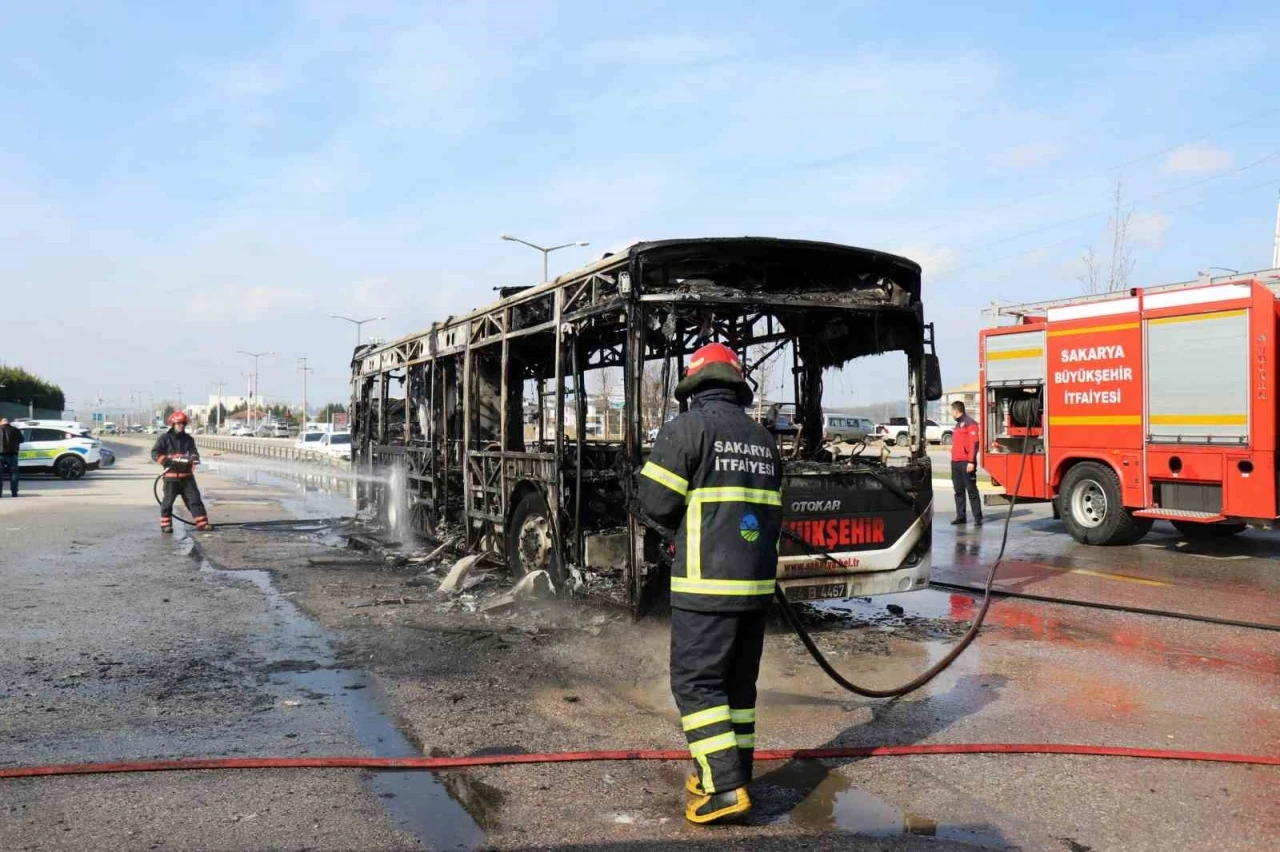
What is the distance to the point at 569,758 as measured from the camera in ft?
14.3

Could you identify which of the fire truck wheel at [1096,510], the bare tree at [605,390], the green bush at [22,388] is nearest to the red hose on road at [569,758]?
the bare tree at [605,390]

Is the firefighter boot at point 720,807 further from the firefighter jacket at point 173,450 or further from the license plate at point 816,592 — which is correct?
the firefighter jacket at point 173,450

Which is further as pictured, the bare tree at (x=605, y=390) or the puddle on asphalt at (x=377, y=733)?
the bare tree at (x=605, y=390)

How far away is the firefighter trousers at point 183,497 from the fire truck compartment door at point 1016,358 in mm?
10821

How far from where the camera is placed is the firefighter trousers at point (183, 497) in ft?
43.3

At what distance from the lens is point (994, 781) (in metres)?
4.15

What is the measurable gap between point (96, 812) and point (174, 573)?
6554mm

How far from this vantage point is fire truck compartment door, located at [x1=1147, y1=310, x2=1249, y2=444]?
10164 millimetres

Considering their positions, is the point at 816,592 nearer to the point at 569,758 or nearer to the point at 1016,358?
the point at 569,758

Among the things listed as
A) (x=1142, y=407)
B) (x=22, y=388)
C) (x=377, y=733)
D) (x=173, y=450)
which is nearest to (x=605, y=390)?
(x=377, y=733)

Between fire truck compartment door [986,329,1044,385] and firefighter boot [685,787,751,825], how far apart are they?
1013cm

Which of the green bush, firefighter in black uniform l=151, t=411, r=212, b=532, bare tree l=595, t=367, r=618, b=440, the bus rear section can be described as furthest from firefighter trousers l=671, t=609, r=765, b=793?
the green bush

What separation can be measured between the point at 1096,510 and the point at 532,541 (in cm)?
743

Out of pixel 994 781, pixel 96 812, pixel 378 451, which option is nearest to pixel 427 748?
pixel 96 812
